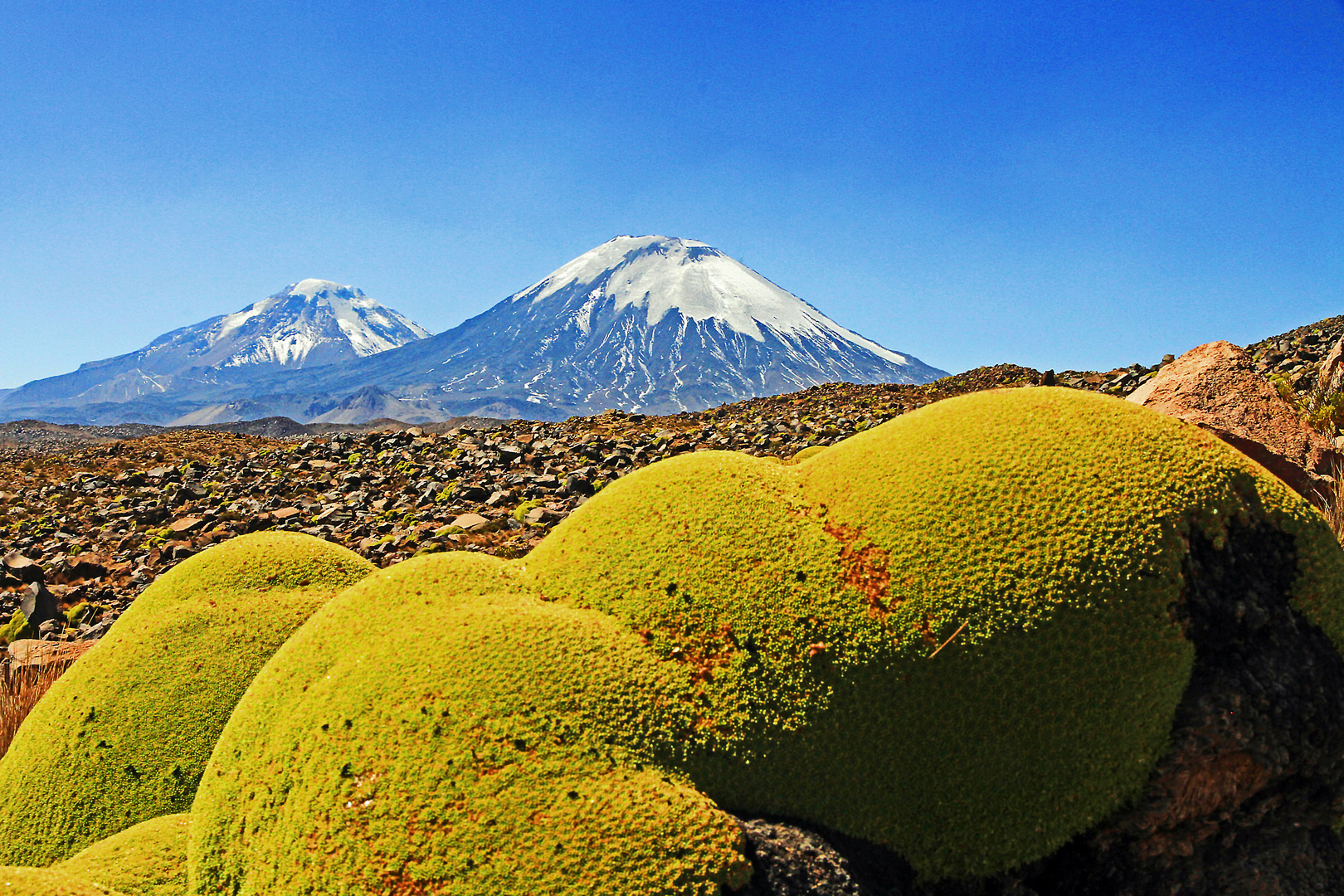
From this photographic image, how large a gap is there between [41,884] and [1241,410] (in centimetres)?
881

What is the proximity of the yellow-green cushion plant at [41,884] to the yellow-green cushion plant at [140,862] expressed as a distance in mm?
376

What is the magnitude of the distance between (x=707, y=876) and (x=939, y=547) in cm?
138

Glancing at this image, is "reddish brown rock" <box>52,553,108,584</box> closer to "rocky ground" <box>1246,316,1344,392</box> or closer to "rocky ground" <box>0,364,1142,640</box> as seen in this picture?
"rocky ground" <box>0,364,1142,640</box>

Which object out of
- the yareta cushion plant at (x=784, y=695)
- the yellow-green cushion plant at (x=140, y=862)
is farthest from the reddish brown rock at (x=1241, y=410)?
the yellow-green cushion plant at (x=140, y=862)

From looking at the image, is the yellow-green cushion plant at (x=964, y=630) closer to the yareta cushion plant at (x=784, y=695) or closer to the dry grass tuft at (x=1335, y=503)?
the yareta cushion plant at (x=784, y=695)

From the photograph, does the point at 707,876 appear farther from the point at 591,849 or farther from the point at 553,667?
the point at 553,667

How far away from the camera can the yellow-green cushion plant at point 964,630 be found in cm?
280

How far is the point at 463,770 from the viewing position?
2652 millimetres

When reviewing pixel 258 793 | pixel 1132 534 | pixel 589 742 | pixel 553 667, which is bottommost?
pixel 258 793

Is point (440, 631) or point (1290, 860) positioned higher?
point (440, 631)

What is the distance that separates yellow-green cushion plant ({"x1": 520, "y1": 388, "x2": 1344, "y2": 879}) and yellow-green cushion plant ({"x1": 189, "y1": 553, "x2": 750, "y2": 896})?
0.72 feet

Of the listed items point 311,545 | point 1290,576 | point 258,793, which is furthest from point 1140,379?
point 258,793

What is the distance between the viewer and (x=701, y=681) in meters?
2.89

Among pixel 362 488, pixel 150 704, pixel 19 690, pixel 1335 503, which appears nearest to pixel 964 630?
pixel 150 704
